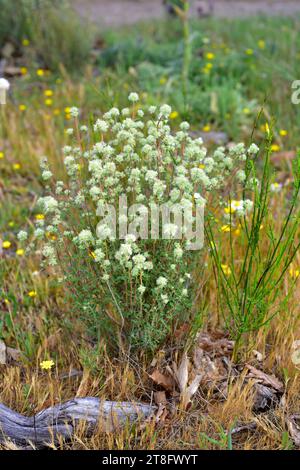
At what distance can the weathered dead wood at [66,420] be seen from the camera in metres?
2.36

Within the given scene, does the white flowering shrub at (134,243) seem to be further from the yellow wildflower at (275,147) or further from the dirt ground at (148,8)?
the dirt ground at (148,8)

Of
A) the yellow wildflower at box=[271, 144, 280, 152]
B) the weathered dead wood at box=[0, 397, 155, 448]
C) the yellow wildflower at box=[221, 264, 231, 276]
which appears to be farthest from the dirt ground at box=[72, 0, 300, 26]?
the weathered dead wood at box=[0, 397, 155, 448]

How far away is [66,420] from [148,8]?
7837mm

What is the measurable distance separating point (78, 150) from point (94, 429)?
3.56 feet

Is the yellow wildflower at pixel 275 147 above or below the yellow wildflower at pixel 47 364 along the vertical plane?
above

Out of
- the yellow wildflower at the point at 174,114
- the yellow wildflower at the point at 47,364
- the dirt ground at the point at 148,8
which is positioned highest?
the dirt ground at the point at 148,8

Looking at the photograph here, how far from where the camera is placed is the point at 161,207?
2.37 m

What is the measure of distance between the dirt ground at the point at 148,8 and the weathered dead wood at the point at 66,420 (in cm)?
644

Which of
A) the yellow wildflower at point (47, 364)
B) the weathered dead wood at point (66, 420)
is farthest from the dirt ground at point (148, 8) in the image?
the weathered dead wood at point (66, 420)

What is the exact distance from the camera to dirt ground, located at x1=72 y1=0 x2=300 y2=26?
330 inches

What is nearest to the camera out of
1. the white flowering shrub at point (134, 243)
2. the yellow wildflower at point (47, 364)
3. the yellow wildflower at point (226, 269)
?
the white flowering shrub at point (134, 243)

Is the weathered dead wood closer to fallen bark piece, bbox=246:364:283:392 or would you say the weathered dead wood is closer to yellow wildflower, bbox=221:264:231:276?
fallen bark piece, bbox=246:364:283:392
